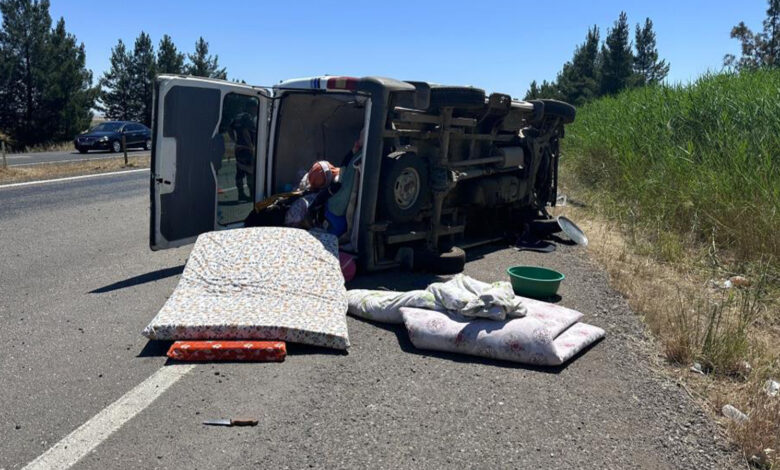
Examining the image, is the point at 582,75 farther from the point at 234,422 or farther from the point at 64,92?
the point at 234,422

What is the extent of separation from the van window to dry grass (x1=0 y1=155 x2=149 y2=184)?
12.0m

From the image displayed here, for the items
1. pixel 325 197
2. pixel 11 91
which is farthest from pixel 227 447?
pixel 11 91

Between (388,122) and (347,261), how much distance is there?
1457 mm

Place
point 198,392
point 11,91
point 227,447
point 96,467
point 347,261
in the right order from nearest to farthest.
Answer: point 96,467 < point 227,447 < point 198,392 < point 347,261 < point 11,91

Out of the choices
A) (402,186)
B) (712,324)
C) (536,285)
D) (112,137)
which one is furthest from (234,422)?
(112,137)

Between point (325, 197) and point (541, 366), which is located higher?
point (325, 197)

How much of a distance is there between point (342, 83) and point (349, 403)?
3849 mm

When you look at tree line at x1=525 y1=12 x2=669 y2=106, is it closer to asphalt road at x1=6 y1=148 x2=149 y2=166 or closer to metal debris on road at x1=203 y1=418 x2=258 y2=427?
asphalt road at x1=6 y1=148 x2=149 y2=166

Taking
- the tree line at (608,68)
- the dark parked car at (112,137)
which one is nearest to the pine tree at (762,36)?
the tree line at (608,68)

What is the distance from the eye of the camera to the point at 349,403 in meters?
3.80

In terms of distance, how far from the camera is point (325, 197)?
7.02 metres

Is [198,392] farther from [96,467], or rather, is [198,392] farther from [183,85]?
[183,85]

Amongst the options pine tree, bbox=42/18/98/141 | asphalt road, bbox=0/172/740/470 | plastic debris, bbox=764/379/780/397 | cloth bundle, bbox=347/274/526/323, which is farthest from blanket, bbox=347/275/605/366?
pine tree, bbox=42/18/98/141

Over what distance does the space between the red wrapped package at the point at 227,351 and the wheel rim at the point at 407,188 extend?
109 inches
